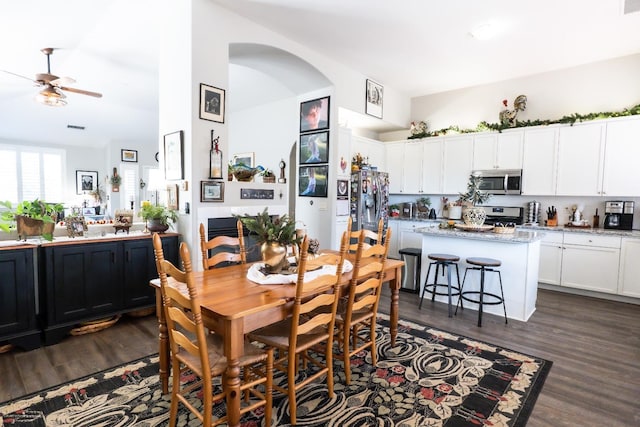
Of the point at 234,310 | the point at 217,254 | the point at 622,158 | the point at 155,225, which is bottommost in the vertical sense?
the point at 234,310

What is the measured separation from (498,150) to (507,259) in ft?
8.09

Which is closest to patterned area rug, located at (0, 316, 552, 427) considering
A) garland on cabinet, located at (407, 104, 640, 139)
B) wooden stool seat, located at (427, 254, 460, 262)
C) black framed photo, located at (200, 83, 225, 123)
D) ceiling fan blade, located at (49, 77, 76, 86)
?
wooden stool seat, located at (427, 254, 460, 262)

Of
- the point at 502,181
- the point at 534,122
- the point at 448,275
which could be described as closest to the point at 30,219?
the point at 448,275

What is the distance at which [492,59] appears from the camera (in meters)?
4.71

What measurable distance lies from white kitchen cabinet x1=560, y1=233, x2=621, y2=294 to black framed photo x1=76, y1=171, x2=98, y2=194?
11.5 meters

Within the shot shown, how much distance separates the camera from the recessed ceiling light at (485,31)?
3747 mm

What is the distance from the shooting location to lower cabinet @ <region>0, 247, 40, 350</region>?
2.65 meters

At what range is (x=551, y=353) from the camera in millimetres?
2840

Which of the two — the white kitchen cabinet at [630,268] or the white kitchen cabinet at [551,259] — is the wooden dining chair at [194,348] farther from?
the white kitchen cabinet at [630,268]

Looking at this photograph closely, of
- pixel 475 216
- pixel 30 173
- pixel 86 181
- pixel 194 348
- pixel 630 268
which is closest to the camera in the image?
pixel 194 348

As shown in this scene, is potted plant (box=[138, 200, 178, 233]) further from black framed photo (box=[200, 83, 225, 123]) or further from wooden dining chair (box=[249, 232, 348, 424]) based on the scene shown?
wooden dining chair (box=[249, 232, 348, 424])

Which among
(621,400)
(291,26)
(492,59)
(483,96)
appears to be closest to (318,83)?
(291,26)

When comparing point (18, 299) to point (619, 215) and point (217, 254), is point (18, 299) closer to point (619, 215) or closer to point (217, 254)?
point (217, 254)

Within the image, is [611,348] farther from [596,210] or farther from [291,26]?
[291,26]
